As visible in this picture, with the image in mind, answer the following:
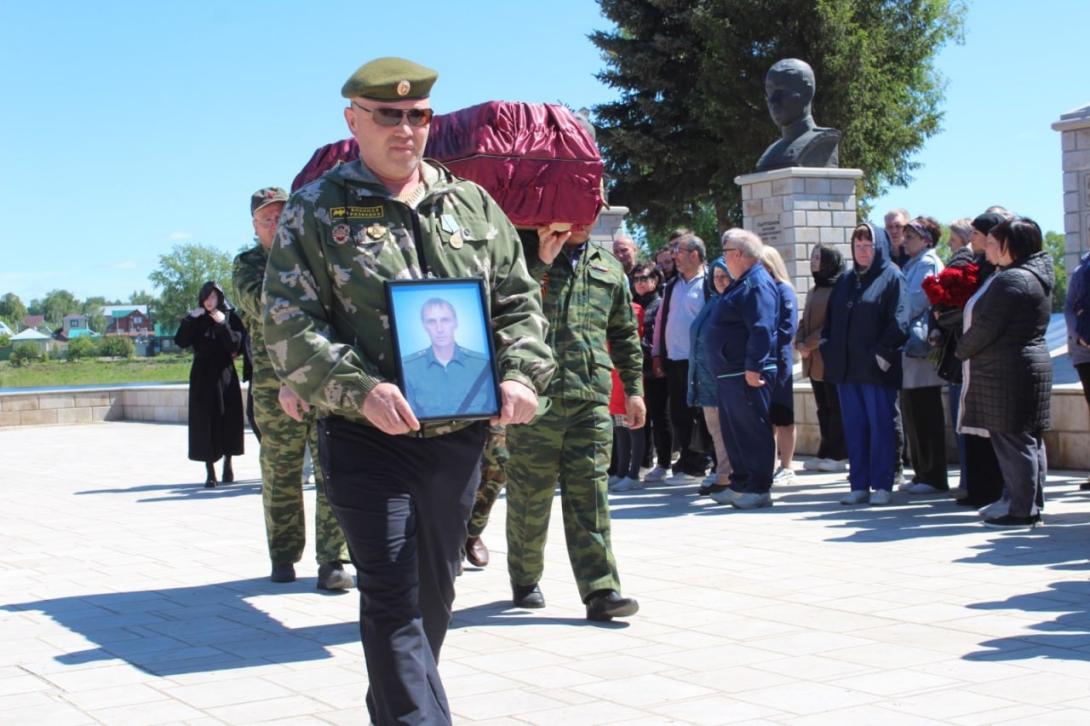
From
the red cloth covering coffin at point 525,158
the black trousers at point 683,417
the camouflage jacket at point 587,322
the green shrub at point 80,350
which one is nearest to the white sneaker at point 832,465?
the black trousers at point 683,417

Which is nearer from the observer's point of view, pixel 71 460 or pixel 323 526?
pixel 323 526

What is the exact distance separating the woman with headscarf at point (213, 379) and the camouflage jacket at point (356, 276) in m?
9.52

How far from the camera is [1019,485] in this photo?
8641mm

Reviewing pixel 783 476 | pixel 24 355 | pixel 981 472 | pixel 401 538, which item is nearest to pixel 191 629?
pixel 401 538

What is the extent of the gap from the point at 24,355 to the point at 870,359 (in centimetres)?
8432

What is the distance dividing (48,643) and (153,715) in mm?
1633

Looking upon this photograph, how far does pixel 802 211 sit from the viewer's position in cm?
1880

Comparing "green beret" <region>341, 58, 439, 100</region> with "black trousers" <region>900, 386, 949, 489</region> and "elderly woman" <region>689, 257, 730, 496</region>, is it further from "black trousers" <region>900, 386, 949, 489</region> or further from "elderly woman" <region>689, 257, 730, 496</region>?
"black trousers" <region>900, 386, 949, 489</region>

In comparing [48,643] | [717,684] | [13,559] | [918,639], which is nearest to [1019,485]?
[918,639]

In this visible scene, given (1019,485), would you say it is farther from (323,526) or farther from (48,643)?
(48,643)

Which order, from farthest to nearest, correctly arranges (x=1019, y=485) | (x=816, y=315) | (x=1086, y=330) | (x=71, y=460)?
(x=71, y=460) < (x=816, y=315) < (x=1086, y=330) < (x=1019, y=485)

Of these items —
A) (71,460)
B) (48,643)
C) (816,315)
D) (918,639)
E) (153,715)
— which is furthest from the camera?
(71,460)

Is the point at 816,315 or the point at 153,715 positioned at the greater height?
the point at 816,315

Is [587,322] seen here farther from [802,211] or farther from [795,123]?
[795,123]
